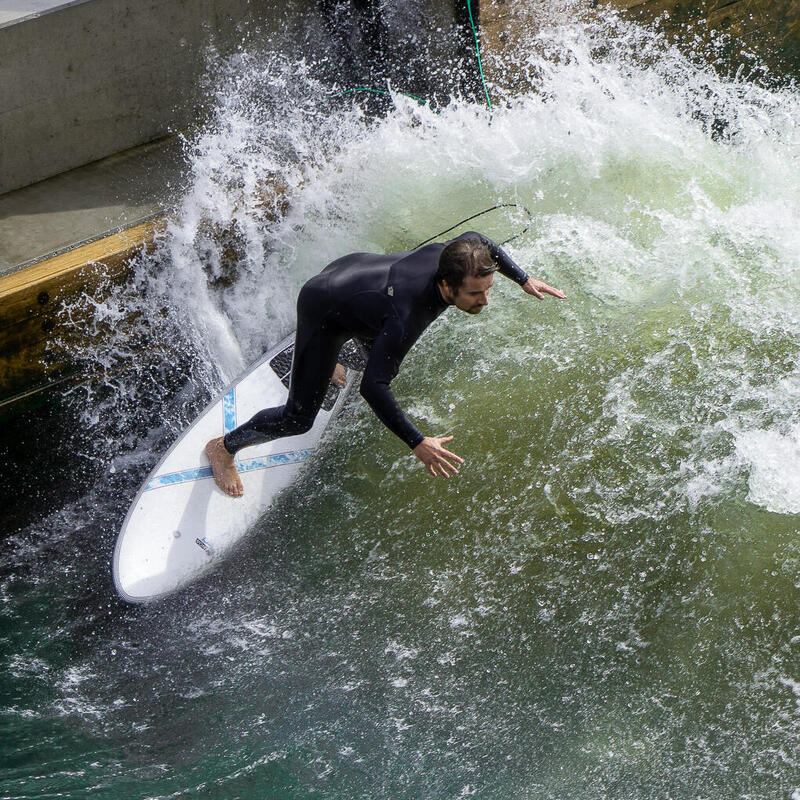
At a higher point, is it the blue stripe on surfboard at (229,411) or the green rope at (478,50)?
the green rope at (478,50)

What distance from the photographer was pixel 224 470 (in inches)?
187

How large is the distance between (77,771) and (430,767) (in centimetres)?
140

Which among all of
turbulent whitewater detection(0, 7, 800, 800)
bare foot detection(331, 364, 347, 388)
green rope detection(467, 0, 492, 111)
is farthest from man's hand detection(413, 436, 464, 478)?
green rope detection(467, 0, 492, 111)

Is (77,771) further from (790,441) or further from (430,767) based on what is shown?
(790,441)

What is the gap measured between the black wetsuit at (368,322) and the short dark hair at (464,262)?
17 centimetres

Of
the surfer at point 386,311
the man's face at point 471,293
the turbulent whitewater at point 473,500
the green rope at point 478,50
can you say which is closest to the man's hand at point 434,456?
the surfer at point 386,311

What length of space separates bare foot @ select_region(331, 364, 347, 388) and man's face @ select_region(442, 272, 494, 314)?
5.18 feet

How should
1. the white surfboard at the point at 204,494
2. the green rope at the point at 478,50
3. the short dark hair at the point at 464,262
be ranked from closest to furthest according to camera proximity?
1. the short dark hair at the point at 464,262
2. the white surfboard at the point at 204,494
3. the green rope at the point at 478,50

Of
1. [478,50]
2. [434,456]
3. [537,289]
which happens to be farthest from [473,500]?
[478,50]

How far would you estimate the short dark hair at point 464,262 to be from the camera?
3.46 m

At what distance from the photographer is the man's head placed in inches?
136

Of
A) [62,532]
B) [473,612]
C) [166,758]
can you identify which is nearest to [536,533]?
[473,612]

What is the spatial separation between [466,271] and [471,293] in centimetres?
10

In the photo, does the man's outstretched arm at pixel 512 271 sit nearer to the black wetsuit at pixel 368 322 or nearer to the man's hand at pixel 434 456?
the black wetsuit at pixel 368 322
